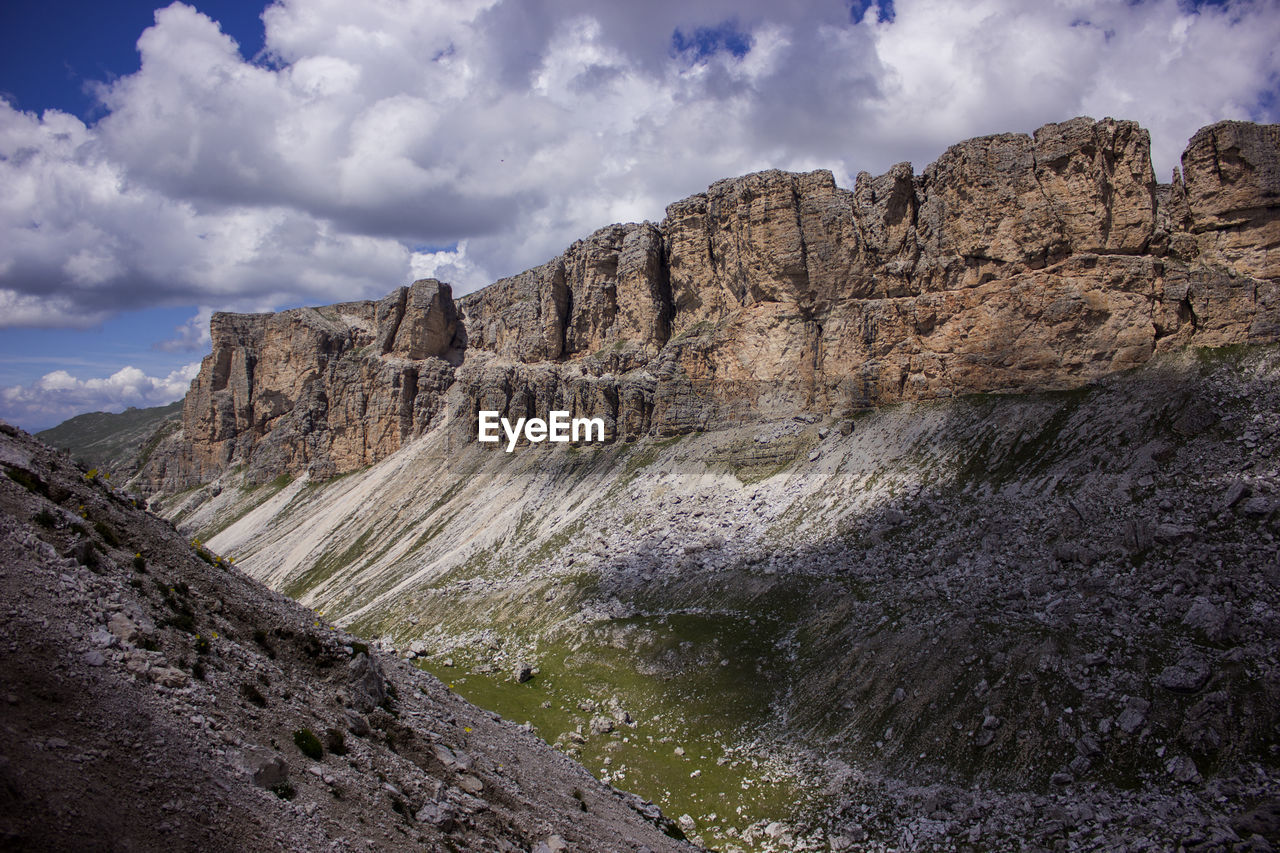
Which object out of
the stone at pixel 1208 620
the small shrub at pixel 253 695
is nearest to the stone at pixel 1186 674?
the stone at pixel 1208 620

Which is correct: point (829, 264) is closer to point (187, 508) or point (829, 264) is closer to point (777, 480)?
point (777, 480)

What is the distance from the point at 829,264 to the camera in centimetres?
8531

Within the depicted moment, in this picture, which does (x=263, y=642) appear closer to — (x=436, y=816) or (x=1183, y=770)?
(x=436, y=816)

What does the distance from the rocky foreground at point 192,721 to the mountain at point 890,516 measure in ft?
65.2

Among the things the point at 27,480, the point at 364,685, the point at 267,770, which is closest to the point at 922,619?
the point at 364,685

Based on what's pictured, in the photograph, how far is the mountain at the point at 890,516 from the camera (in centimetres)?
3353

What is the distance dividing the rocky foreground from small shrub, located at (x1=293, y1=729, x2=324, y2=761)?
0.05 m

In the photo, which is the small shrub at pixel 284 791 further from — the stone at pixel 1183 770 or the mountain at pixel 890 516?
the stone at pixel 1183 770

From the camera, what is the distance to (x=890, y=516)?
190 ft

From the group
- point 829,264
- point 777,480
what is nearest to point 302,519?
point 777,480

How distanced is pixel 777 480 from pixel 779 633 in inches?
990

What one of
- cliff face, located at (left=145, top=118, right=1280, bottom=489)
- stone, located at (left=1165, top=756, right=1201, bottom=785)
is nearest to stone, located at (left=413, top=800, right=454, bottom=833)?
stone, located at (left=1165, top=756, right=1201, bottom=785)

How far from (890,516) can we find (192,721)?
2076 inches

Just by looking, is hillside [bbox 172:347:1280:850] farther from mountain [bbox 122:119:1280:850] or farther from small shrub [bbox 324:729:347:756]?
small shrub [bbox 324:729:347:756]
